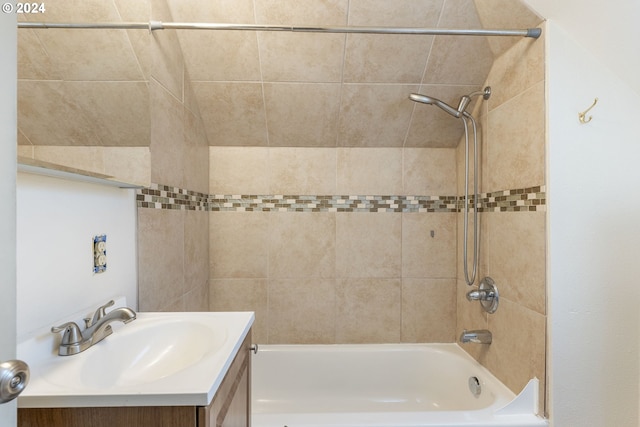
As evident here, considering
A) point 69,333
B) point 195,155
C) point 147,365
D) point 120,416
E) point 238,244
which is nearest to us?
point 120,416

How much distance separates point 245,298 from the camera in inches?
82.5

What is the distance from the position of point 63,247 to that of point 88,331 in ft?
0.80

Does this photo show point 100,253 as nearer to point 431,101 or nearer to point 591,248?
point 431,101

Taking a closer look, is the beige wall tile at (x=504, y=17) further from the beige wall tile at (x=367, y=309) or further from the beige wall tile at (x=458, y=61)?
the beige wall tile at (x=367, y=309)

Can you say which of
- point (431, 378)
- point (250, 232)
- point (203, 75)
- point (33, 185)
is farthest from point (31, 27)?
point (431, 378)

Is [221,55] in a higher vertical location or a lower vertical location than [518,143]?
higher

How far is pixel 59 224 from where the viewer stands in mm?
897

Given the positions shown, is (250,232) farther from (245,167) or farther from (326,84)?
(326,84)

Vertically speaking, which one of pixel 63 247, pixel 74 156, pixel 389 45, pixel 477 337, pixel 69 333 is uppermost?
pixel 389 45

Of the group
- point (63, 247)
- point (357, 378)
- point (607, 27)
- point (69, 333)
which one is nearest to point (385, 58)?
point (607, 27)

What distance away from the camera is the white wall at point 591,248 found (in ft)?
3.97

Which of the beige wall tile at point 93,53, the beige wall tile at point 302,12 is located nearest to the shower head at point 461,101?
the beige wall tile at point 302,12

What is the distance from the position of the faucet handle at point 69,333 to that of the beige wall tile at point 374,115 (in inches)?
62.8

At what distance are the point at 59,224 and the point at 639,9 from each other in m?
1.87
